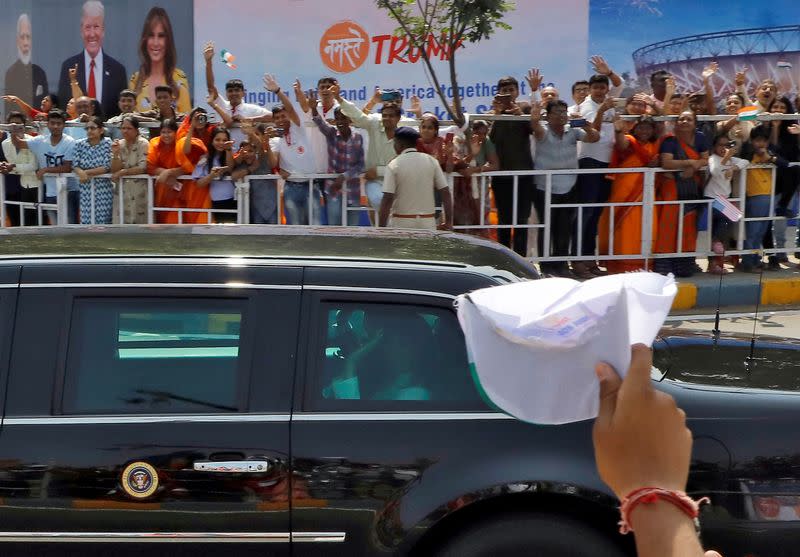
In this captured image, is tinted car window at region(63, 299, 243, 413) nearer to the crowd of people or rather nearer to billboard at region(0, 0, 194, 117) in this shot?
the crowd of people

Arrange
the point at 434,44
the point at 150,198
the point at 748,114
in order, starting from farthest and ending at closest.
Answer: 1. the point at 434,44
2. the point at 150,198
3. the point at 748,114

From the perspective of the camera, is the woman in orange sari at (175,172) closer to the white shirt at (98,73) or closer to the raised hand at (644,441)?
the white shirt at (98,73)

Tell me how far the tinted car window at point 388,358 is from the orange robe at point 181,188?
7135 millimetres

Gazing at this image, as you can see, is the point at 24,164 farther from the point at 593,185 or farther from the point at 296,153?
the point at 593,185

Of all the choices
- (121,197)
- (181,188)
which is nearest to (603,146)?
(181,188)

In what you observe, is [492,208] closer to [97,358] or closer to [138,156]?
[138,156]

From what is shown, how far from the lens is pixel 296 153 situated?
10.6 meters

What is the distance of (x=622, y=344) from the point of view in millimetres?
1626

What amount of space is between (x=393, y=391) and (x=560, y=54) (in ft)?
37.8

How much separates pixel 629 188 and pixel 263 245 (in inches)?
287

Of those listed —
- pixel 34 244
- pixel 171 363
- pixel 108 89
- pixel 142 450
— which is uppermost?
pixel 108 89

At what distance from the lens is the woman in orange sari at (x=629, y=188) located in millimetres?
10867

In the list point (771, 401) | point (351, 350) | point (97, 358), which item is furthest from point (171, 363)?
point (771, 401)

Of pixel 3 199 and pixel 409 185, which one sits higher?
pixel 409 185
